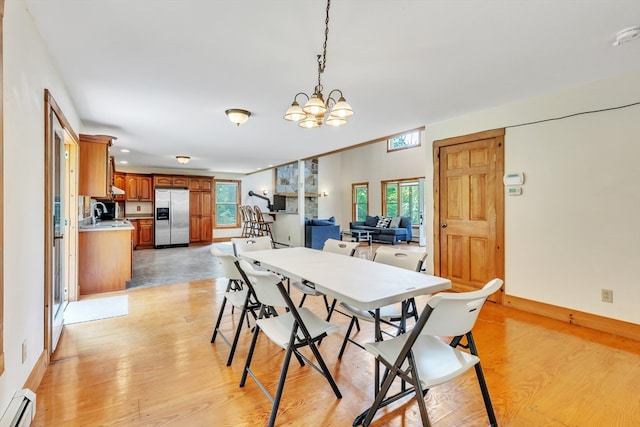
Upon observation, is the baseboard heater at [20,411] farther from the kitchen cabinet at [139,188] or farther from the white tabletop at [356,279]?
the kitchen cabinet at [139,188]

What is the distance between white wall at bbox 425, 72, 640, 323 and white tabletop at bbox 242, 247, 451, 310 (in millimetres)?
1963

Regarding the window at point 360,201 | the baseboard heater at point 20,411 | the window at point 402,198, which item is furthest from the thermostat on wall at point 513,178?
the window at point 360,201

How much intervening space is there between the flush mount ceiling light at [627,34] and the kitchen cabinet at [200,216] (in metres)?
8.79

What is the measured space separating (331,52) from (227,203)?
861 cm

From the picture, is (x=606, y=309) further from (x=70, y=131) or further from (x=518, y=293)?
(x=70, y=131)

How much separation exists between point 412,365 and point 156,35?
2530 mm

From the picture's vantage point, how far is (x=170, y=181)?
8.53m

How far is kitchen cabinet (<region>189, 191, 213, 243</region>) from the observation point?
29.2 feet

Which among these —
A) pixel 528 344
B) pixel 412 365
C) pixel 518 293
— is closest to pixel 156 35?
pixel 412 365

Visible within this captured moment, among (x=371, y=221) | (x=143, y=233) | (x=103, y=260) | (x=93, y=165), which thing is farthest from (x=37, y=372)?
(x=371, y=221)

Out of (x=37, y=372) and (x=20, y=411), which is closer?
(x=20, y=411)

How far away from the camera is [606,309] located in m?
2.84

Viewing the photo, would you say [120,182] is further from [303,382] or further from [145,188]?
[303,382]

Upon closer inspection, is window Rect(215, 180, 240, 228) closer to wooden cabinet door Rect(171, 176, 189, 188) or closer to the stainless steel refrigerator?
wooden cabinet door Rect(171, 176, 189, 188)
